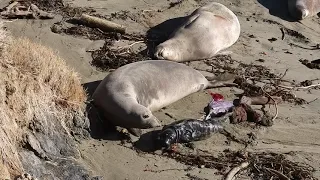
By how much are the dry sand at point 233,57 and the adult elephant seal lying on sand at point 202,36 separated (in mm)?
190

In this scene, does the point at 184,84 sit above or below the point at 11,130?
below

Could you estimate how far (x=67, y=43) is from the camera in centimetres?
918

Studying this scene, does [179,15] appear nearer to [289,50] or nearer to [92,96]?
[289,50]

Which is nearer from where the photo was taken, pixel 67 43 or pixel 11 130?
pixel 11 130

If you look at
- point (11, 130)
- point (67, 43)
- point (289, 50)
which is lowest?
point (289, 50)

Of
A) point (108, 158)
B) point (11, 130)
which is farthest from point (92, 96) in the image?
point (11, 130)

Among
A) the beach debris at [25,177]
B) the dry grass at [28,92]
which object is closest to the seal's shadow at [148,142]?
the dry grass at [28,92]

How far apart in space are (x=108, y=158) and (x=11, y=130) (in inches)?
48.4

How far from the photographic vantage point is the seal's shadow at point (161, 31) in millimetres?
9719

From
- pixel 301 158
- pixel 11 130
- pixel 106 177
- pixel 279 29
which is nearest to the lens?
pixel 11 130

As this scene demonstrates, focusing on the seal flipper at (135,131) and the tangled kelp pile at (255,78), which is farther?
the tangled kelp pile at (255,78)

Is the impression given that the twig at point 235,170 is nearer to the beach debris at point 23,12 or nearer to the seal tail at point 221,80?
the seal tail at point 221,80

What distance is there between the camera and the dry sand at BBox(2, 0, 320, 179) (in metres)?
6.94

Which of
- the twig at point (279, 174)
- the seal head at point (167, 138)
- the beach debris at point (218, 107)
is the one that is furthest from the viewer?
the beach debris at point (218, 107)
